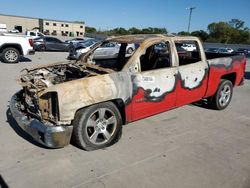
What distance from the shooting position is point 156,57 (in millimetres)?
5914

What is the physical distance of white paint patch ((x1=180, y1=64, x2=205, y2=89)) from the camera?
5.30 m

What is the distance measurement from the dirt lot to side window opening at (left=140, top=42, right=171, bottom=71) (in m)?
1.15

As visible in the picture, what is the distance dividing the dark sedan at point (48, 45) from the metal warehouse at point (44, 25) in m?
64.0

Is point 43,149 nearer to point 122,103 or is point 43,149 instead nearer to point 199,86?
point 122,103

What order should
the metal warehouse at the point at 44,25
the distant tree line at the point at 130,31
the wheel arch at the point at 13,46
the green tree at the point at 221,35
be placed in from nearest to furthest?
the wheel arch at the point at 13,46, the distant tree line at the point at 130,31, the green tree at the point at 221,35, the metal warehouse at the point at 44,25

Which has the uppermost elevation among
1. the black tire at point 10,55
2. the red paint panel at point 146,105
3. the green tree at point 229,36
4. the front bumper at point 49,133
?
the green tree at point 229,36

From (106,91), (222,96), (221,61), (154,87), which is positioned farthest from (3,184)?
(222,96)

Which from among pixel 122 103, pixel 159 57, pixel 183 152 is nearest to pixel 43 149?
pixel 122 103

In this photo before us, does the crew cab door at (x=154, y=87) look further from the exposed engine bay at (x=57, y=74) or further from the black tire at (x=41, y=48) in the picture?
the black tire at (x=41, y=48)

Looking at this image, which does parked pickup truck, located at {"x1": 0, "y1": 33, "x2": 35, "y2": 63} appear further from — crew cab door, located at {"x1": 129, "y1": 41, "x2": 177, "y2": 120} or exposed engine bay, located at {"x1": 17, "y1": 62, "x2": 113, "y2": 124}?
crew cab door, located at {"x1": 129, "y1": 41, "x2": 177, "y2": 120}

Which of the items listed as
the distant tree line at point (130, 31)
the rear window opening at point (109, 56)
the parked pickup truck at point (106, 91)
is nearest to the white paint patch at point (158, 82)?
the parked pickup truck at point (106, 91)

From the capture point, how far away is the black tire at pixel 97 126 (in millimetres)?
4062

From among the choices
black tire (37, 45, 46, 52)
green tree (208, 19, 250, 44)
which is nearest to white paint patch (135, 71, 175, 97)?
black tire (37, 45, 46, 52)

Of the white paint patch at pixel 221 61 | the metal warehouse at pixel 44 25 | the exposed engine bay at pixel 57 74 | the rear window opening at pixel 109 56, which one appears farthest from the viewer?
the metal warehouse at pixel 44 25
